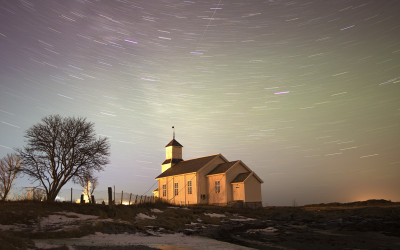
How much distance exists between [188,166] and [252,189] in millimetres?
11229

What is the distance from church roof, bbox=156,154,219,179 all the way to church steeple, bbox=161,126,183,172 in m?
2.23

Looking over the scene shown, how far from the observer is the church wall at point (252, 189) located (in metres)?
41.3

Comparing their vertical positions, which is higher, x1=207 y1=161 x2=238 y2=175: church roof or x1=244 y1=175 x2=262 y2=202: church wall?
x1=207 y1=161 x2=238 y2=175: church roof

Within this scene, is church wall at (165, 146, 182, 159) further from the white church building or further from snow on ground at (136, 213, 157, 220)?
snow on ground at (136, 213, 157, 220)

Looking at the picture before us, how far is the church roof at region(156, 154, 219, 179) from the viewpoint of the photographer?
46094 mm

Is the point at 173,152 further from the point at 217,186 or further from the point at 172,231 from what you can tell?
the point at 172,231

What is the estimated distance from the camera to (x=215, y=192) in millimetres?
43531

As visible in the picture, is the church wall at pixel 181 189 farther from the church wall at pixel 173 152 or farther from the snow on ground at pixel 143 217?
the snow on ground at pixel 143 217

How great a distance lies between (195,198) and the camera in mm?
43750

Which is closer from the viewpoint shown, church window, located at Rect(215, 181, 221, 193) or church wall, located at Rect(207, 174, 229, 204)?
church wall, located at Rect(207, 174, 229, 204)

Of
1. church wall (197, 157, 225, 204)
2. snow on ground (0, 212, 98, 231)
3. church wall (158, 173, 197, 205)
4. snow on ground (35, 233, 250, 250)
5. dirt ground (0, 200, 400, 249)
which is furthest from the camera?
church wall (158, 173, 197, 205)

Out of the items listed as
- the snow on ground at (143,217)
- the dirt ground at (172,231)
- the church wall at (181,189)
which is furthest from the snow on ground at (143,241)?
the church wall at (181,189)

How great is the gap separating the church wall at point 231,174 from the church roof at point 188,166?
14.2 feet

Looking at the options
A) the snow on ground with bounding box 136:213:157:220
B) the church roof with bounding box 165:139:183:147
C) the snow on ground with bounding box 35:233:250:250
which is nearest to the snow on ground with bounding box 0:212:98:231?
the snow on ground with bounding box 35:233:250:250
